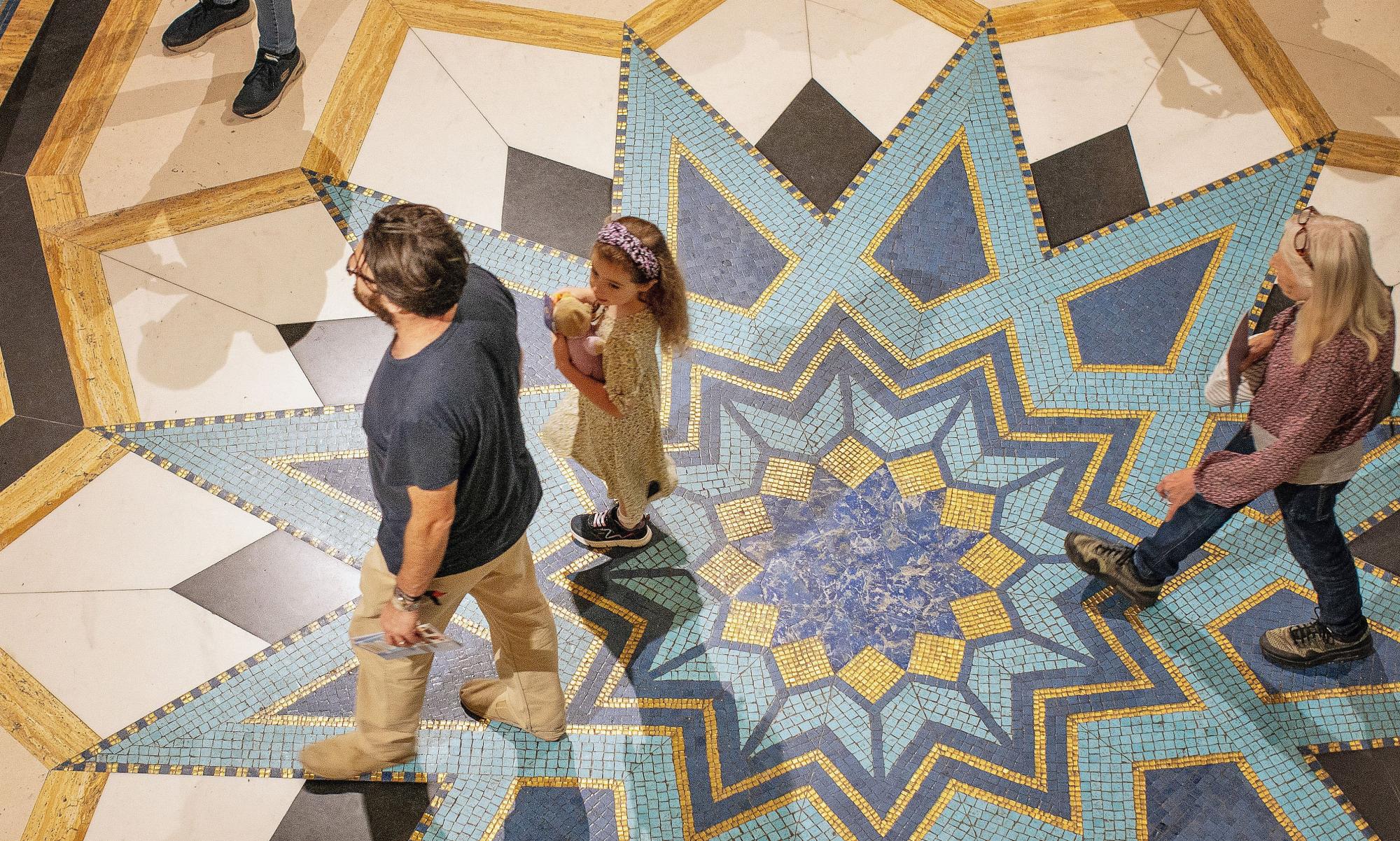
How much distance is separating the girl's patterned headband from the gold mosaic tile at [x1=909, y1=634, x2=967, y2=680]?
5.04ft

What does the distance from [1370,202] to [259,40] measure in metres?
4.59

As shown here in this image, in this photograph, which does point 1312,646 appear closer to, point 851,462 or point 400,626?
point 851,462

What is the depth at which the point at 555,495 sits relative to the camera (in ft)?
11.5

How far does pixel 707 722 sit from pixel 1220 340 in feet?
7.46

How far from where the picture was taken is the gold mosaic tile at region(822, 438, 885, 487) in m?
3.52

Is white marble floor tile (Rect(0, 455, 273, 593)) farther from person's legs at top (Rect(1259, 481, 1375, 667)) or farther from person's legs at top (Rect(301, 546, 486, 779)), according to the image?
person's legs at top (Rect(1259, 481, 1375, 667))

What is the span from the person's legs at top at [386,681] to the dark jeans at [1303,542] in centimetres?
195

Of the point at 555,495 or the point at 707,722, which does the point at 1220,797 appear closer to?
the point at 707,722

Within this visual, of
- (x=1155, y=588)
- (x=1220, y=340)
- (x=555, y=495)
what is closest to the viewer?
(x=1155, y=588)

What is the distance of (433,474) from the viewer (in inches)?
83.5

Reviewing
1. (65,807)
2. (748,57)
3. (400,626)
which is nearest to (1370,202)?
(748,57)

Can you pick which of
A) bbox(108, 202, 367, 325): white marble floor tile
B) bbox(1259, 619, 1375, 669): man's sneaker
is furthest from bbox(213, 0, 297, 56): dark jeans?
bbox(1259, 619, 1375, 669): man's sneaker

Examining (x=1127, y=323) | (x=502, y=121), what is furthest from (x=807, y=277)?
A: (x=502, y=121)

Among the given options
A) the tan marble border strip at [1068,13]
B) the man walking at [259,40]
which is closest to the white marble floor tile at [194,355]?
the man walking at [259,40]
